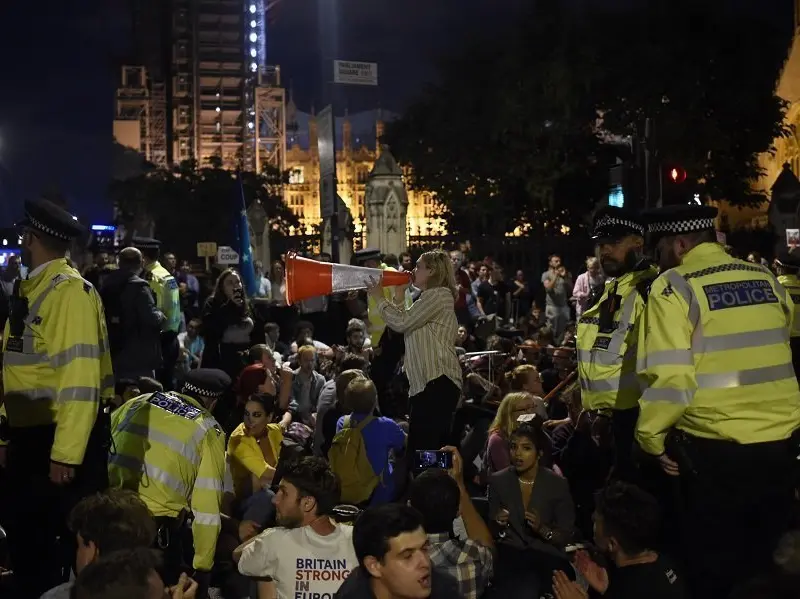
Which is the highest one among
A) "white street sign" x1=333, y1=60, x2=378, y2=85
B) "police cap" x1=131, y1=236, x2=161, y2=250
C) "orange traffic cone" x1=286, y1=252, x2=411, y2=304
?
"white street sign" x1=333, y1=60, x2=378, y2=85

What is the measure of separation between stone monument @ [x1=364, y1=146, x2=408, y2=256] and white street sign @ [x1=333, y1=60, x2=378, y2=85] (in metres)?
10.5

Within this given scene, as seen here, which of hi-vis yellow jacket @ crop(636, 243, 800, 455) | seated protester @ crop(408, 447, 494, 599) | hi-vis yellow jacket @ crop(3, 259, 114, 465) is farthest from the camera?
hi-vis yellow jacket @ crop(3, 259, 114, 465)

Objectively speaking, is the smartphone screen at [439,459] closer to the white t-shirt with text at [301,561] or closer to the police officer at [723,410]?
the white t-shirt with text at [301,561]

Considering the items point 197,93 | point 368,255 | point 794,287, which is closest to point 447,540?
point 794,287

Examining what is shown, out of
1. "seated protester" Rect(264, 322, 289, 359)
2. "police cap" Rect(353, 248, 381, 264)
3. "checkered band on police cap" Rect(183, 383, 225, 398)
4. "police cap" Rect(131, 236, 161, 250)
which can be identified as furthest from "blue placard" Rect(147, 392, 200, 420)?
"seated protester" Rect(264, 322, 289, 359)

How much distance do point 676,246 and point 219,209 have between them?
60.6m

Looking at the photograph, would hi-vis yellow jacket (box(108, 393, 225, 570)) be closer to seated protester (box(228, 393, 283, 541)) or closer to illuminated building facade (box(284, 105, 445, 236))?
seated protester (box(228, 393, 283, 541))

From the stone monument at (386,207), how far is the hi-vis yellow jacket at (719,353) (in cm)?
2298

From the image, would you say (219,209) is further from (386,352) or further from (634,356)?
(634,356)

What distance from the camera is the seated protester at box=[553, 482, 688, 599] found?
5523 mm

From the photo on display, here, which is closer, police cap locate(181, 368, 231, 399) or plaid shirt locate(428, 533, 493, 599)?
plaid shirt locate(428, 533, 493, 599)

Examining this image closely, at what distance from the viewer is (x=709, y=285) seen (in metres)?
5.59

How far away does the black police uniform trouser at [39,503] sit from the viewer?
20.3 ft

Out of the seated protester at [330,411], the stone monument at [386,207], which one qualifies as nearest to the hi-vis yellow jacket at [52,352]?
the seated protester at [330,411]
